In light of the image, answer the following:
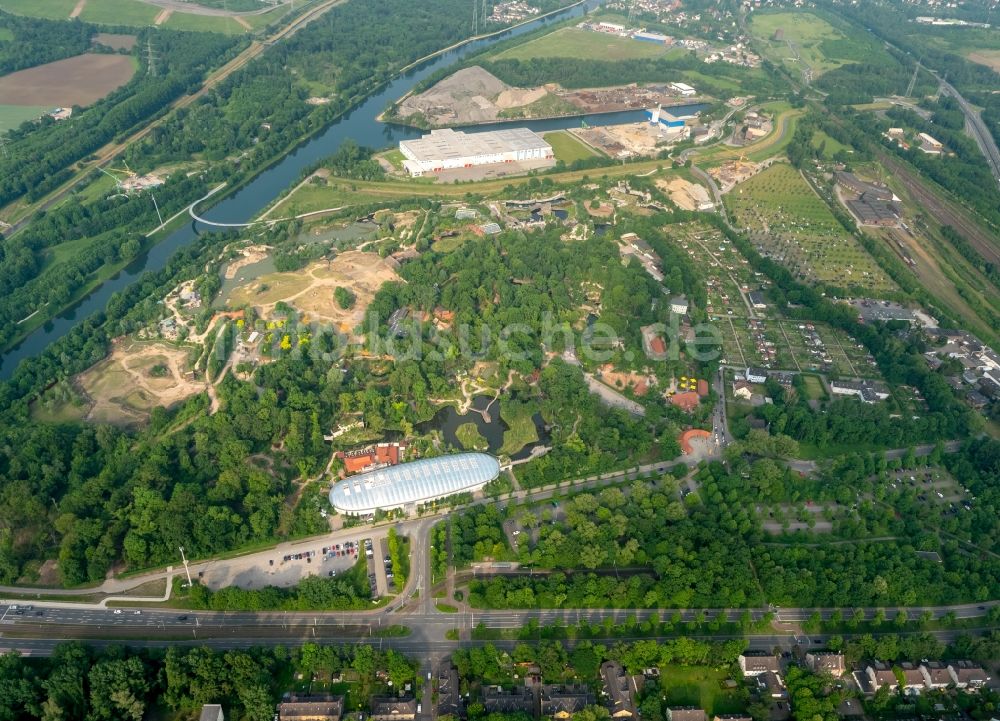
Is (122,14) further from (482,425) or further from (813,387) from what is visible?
(813,387)

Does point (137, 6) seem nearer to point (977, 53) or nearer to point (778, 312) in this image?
point (778, 312)

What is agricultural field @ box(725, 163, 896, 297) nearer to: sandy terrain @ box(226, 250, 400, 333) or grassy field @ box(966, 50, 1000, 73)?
sandy terrain @ box(226, 250, 400, 333)

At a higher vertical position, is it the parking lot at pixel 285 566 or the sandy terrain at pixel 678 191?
the sandy terrain at pixel 678 191

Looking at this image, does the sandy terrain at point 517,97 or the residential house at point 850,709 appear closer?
the residential house at point 850,709

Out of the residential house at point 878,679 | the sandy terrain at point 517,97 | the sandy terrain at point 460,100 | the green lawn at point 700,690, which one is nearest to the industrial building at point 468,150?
the sandy terrain at point 460,100

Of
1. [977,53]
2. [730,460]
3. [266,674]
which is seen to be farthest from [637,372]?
[977,53]

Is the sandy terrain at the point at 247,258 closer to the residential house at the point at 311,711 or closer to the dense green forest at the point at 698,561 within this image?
the dense green forest at the point at 698,561

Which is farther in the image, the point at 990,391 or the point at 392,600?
the point at 990,391
